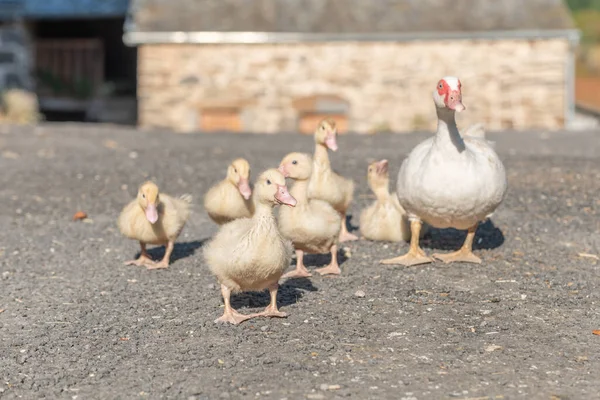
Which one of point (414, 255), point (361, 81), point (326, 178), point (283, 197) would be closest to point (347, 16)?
point (361, 81)

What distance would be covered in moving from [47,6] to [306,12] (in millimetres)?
7705

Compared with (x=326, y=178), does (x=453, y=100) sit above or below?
above

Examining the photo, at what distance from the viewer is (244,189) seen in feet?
27.5

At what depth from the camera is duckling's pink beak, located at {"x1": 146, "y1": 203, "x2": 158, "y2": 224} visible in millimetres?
8305

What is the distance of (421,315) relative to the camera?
718 centimetres

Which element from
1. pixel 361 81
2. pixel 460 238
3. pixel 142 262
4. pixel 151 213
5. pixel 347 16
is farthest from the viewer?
pixel 347 16

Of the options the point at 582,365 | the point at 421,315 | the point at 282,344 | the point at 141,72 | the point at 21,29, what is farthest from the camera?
the point at 21,29

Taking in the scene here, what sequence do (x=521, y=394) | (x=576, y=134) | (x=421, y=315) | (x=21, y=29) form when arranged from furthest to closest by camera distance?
(x=21, y=29) → (x=576, y=134) → (x=421, y=315) → (x=521, y=394)

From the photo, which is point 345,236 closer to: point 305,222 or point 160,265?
point 305,222

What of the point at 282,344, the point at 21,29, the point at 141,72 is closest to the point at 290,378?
the point at 282,344

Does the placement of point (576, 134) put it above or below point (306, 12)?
below

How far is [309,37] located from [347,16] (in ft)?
4.34

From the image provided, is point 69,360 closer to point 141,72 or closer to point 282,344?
point 282,344

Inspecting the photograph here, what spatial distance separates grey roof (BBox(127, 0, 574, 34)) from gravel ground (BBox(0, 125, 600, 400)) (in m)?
10.7
